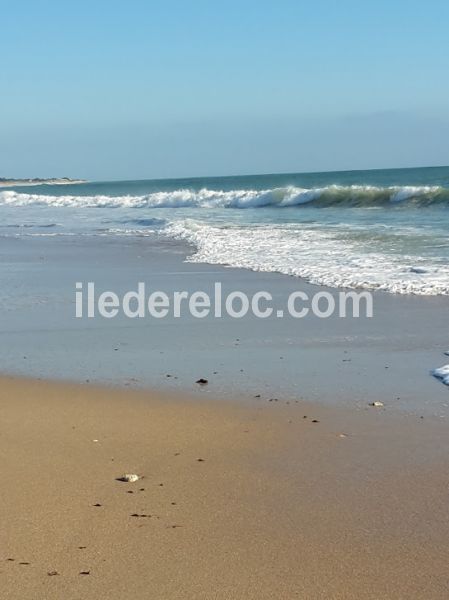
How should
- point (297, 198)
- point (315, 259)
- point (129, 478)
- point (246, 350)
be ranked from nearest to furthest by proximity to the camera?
point (129, 478), point (246, 350), point (315, 259), point (297, 198)

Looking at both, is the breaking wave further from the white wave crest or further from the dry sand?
the dry sand

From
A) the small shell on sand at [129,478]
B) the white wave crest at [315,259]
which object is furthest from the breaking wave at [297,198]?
the small shell on sand at [129,478]

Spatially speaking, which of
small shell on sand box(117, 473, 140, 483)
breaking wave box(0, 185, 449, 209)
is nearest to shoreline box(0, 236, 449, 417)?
small shell on sand box(117, 473, 140, 483)

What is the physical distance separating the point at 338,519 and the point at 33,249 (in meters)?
15.4

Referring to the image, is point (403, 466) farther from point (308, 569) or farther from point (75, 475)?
A: point (75, 475)

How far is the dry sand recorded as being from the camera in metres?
3.25

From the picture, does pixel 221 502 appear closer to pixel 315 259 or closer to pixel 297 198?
pixel 315 259

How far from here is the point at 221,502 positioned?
4.01 metres

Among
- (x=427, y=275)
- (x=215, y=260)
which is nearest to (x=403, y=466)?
(x=427, y=275)

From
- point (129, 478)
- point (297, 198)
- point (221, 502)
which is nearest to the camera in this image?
point (221, 502)

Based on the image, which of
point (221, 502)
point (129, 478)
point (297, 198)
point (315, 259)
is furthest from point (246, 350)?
point (297, 198)

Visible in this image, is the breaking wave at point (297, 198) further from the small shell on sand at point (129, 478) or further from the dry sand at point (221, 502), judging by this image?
the small shell on sand at point (129, 478)

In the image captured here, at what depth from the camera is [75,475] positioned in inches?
172

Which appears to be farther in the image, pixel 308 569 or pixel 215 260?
pixel 215 260
